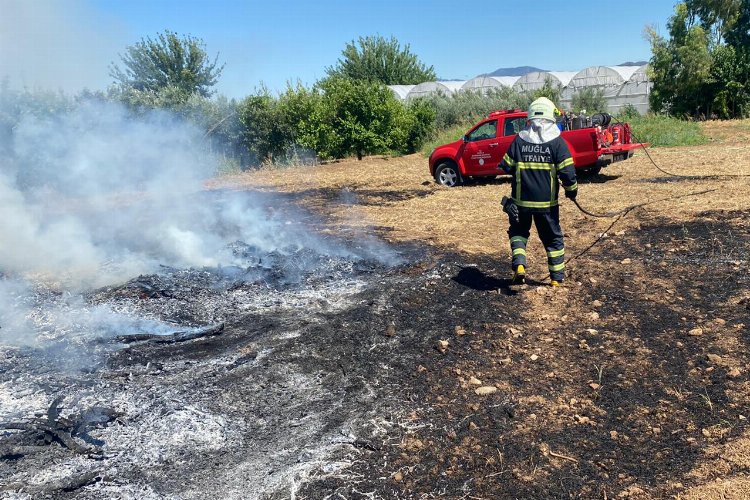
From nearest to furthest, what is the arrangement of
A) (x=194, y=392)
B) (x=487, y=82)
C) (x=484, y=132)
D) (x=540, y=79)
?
(x=194, y=392) → (x=484, y=132) → (x=540, y=79) → (x=487, y=82)

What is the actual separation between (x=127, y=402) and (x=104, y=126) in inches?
385

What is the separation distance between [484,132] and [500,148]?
0.68 meters

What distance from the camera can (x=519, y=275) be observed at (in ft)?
20.8

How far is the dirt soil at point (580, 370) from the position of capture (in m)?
3.28

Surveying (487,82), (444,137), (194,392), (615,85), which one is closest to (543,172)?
(194,392)

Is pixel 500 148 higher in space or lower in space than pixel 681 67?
lower

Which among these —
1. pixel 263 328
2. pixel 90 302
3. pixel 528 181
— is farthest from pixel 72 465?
pixel 528 181

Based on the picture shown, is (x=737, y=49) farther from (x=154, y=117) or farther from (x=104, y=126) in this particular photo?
(x=104, y=126)

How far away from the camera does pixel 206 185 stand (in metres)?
17.1

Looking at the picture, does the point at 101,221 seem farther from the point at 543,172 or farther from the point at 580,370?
the point at 580,370

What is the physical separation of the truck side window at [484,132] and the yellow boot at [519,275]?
7.72 m

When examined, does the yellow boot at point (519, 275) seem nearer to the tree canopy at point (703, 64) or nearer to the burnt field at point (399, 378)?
the burnt field at point (399, 378)

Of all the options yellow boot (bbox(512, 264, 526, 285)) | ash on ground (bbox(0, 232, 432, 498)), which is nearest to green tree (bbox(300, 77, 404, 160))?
ash on ground (bbox(0, 232, 432, 498))

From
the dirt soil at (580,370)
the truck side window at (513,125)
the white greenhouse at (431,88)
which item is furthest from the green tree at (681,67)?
the dirt soil at (580,370)
